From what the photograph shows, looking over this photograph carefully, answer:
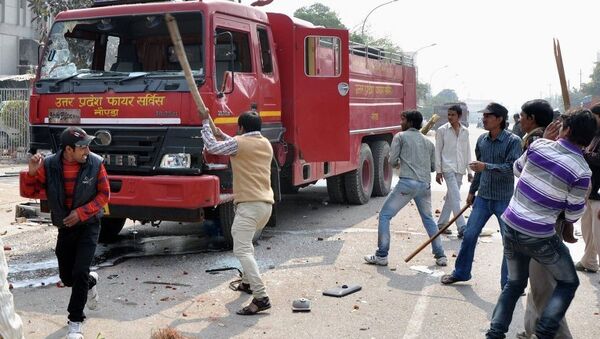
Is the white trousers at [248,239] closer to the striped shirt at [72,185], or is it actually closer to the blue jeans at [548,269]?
the striped shirt at [72,185]

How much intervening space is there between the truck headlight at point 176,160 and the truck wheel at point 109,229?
1739 mm

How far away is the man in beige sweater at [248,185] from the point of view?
212 inches

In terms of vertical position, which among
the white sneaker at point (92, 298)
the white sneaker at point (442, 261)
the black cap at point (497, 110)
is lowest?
the white sneaker at point (442, 261)

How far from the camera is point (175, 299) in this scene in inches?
227

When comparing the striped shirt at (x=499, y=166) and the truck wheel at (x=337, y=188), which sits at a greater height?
the striped shirt at (x=499, y=166)

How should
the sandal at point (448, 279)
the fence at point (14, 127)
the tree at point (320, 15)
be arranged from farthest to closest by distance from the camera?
the tree at point (320, 15) < the fence at point (14, 127) < the sandal at point (448, 279)

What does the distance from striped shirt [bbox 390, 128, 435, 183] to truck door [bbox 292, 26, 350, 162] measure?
1.44 m

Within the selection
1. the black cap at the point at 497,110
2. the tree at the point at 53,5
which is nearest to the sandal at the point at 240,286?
the black cap at the point at 497,110

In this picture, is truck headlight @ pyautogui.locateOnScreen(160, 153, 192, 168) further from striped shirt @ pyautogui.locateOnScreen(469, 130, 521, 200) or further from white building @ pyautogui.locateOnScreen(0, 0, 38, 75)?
white building @ pyautogui.locateOnScreen(0, 0, 38, 75)

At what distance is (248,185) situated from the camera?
17.9ft

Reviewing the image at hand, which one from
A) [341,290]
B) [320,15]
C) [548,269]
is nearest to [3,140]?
[341,290]

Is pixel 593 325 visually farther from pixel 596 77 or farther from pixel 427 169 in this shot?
pixel 596 77

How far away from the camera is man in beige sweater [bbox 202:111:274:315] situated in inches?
212

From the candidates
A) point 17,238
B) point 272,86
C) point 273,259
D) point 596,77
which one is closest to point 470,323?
point 273,259
